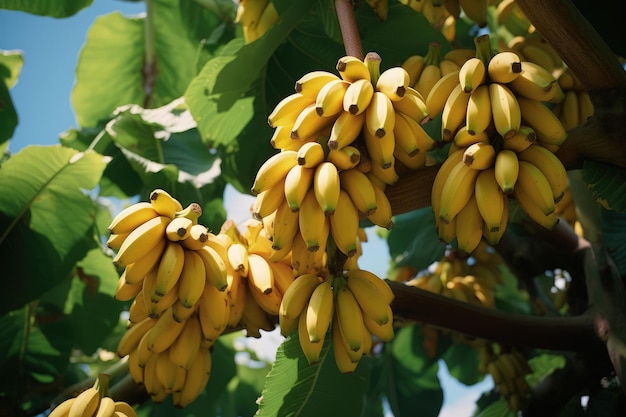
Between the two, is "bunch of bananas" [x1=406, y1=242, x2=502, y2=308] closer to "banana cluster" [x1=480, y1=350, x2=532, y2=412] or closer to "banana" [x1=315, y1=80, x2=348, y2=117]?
"banana cluster" [x1=480, y1=350, x2=532, y2=412]

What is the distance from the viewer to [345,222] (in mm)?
1466

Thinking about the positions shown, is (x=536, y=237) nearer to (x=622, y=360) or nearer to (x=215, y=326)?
(x=622, y=360)

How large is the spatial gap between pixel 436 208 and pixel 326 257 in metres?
0.31

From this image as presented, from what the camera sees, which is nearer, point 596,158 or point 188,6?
point 596,158

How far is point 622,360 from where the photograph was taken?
1.78 metres

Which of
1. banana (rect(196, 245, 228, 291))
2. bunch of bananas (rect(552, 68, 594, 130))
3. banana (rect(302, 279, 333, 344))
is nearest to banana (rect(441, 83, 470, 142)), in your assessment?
banana (rect(302, 279, 333, 344))

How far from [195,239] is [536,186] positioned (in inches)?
29.5

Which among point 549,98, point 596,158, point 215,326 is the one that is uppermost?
point 549,98

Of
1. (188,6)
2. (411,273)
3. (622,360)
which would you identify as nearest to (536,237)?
(411,273)

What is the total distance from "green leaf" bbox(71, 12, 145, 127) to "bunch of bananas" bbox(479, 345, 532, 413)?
2.08m

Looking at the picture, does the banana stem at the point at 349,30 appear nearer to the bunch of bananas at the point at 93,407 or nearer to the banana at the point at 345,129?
the banana at the point at 345,129

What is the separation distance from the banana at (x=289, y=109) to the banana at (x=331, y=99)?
4cm

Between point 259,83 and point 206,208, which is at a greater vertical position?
point 259,83

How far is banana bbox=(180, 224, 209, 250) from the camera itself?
160 centimetres
